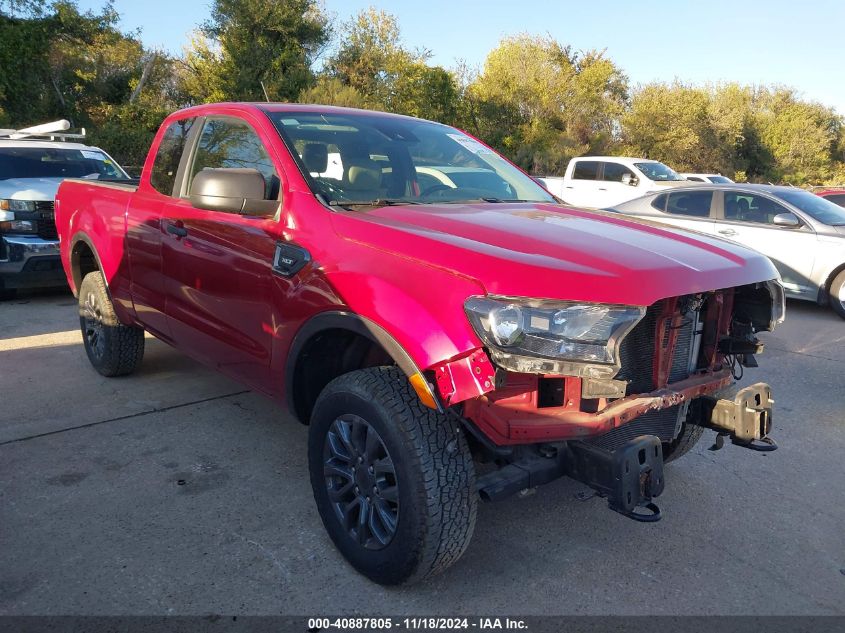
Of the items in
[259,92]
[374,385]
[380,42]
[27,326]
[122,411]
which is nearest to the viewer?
[374,385]

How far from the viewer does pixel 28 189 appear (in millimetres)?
8031

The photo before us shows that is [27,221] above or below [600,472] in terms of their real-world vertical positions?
above

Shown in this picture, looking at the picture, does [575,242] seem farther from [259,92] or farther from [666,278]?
[259,92]

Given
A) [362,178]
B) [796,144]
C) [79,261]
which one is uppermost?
[796,144]

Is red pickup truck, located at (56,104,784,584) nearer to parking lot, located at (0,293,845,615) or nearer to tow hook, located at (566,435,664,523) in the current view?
tow hook, located at (566,435,664,523)

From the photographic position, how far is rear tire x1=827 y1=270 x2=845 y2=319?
8234mm

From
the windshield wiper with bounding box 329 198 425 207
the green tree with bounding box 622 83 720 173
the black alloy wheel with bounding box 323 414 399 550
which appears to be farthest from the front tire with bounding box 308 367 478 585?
the green tree with bounding box 622 83 720 173

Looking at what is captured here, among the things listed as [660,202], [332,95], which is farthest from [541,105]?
[660,202]

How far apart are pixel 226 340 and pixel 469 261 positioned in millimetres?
1702

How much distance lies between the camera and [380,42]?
33344mm

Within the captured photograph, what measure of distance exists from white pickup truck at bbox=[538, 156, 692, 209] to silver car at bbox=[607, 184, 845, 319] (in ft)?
23.4

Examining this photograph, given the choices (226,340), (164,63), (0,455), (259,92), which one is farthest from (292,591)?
(164,63)

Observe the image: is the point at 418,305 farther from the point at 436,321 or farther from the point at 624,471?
the point at 624,471

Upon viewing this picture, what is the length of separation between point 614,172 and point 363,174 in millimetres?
15043
